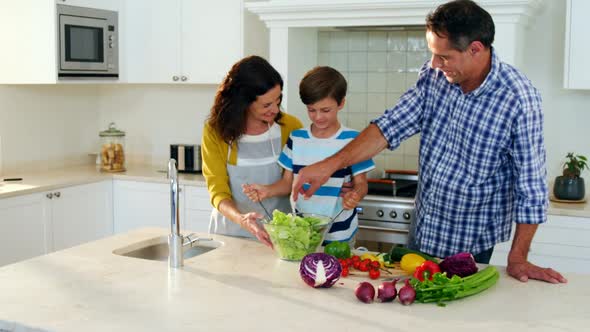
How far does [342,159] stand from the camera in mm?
2752

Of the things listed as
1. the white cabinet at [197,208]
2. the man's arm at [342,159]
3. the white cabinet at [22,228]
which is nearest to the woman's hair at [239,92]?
the man's arm at [342,159]

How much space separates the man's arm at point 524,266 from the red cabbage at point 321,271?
1.87 feet

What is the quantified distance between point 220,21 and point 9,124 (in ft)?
4.91

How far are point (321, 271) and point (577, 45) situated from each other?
2248mm

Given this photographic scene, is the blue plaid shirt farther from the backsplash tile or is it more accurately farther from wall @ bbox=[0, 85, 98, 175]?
wall @ bbox=[0, 85, 98, 175]

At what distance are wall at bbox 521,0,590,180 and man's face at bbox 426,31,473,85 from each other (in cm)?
181

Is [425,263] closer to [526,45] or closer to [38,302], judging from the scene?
[38,302]

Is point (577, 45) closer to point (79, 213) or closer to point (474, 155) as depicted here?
point (474, 155)

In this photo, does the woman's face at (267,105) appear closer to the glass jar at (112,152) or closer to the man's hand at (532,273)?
the man's hand at (532,273)

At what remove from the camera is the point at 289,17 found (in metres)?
4.13

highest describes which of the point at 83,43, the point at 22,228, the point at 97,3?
the point at 97,3

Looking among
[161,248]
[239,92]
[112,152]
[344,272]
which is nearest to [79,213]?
[112,152]

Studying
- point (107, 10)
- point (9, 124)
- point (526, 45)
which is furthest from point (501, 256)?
point (9, 124)

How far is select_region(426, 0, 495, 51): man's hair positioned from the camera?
244 centimetres
